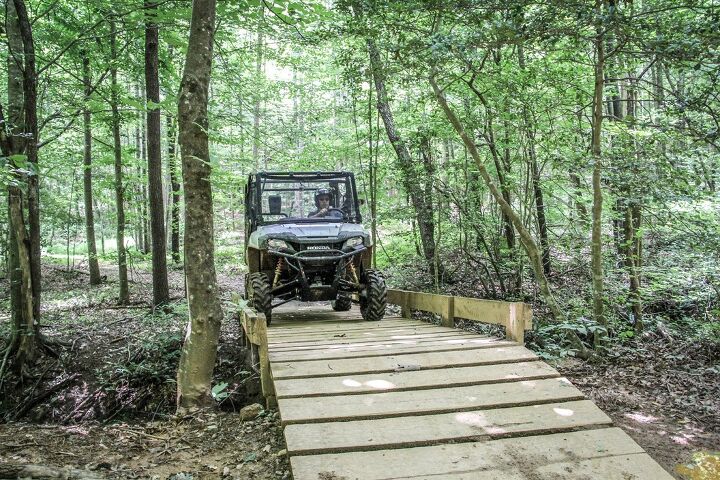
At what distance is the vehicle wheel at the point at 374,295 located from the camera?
23.4 ft

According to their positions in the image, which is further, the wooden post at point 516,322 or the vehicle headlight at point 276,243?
the vehicle headlight at point 276,243

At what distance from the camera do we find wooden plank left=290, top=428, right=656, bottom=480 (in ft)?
9.27

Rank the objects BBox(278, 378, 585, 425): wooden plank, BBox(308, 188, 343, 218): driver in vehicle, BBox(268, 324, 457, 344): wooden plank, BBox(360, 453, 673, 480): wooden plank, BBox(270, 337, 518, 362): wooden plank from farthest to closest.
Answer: BBox(308, 188, 343, 218): driver in vehicle, BBox(268, 324, 457, 344): wooden plank, BBox(270, 337, 518, 362): wooden plank, BBox(278, 378, 585, 425): wooden plank, BBox(360, 453, 673, 480): wooden plank

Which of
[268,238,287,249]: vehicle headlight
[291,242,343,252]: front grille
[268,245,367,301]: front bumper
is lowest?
[268,245,367,301]: front bumper

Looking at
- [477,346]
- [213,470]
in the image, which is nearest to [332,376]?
[213,470]

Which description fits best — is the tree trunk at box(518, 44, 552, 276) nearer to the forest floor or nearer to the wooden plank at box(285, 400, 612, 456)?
the forest floor

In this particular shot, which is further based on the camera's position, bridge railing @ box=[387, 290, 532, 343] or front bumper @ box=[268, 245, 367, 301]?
front bumper @ box=[268, 245, 367, 301]

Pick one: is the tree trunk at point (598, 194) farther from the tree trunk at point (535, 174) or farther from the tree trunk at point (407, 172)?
the tree trunk at point (407, 172)

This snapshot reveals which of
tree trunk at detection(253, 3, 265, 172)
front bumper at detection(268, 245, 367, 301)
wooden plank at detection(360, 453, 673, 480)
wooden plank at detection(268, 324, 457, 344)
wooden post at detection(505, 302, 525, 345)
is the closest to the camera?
wooden plank at detection(360, 453, 673, 480)

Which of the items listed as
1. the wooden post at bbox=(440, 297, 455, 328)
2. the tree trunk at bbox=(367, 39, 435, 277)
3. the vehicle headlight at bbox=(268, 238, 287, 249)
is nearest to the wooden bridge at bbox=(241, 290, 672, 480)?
the wooden post at bbox=(440, 297, 455, 328)

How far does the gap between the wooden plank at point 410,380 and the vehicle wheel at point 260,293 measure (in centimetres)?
271

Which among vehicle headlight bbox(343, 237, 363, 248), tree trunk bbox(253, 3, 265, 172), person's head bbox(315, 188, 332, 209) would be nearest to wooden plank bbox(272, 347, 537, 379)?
vehicle headlight bbox(343, 237, 363, 248)

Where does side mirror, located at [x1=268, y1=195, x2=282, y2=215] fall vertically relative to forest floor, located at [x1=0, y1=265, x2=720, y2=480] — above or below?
above

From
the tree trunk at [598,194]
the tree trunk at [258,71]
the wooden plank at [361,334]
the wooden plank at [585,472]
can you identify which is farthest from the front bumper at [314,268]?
the wooden plank at [585,472]
